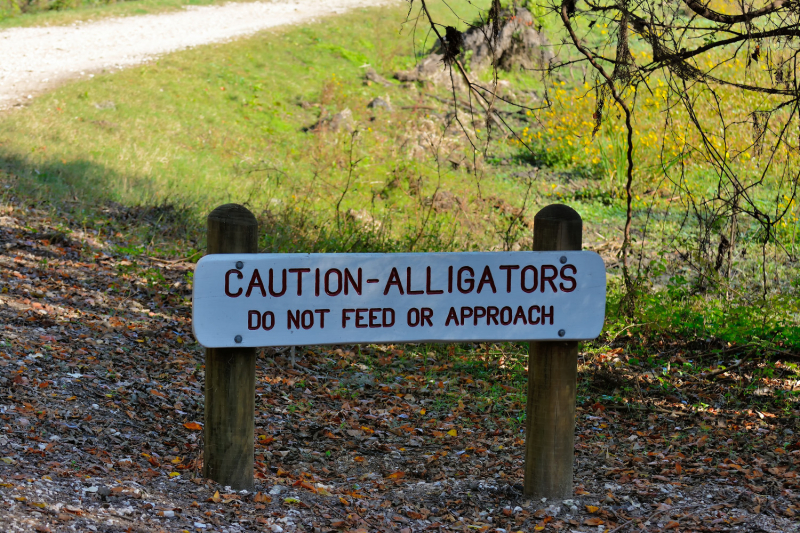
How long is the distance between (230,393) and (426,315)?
880 millimetres

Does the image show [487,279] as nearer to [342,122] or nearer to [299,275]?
[299,275]

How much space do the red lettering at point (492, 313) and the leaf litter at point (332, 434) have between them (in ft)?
2.98

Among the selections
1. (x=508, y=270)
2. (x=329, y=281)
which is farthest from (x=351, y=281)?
(x=508, y=270)

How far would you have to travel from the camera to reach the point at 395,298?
2928mm

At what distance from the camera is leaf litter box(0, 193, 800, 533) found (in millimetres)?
3047

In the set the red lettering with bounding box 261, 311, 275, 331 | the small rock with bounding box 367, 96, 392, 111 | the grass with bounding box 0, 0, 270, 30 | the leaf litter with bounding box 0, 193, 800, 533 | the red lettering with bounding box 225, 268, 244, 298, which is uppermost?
the grass with bounding box 0, 0, 270, 30

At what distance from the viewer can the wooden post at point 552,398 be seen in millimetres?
3098

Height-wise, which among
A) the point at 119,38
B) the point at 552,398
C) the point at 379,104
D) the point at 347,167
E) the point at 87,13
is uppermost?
the point at 87,13

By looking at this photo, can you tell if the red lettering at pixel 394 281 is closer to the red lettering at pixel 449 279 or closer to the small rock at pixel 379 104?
the red lettering at pixel 449 279

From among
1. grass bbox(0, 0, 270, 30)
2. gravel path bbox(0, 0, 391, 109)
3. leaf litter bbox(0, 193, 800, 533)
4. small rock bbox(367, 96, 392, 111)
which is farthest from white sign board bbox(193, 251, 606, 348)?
grass bbox(0, 0, 270, 30)

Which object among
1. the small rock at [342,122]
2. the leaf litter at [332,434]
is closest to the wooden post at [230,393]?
the leaf litter at [332,434]

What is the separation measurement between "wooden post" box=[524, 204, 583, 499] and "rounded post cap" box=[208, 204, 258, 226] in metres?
1.22

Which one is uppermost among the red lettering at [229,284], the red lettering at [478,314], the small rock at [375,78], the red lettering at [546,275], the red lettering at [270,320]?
the small rock at [375,78]

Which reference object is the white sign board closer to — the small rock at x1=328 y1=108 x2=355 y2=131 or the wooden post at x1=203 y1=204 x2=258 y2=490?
the wooden post at x1=203 y1=204 x2=258 y2=490
